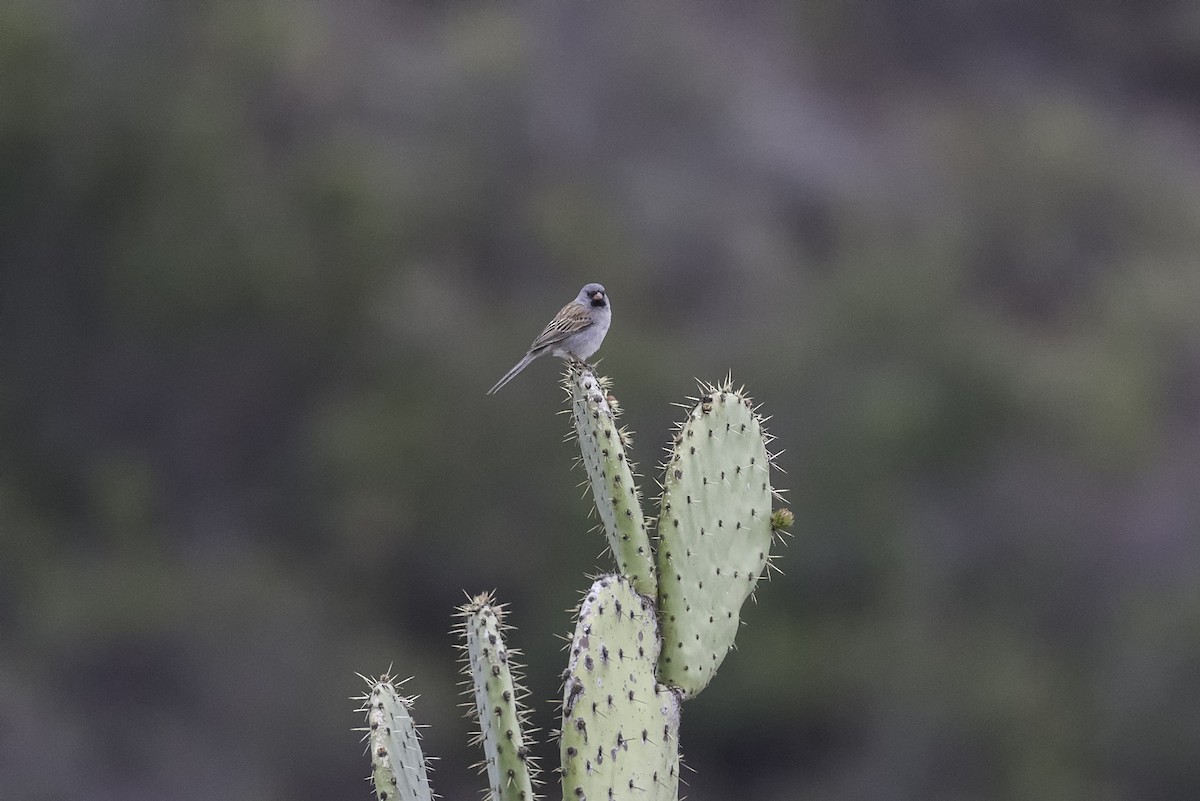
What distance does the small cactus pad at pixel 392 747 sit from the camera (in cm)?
337

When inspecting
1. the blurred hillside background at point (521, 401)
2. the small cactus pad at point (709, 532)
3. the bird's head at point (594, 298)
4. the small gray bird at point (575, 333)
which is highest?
the blurred hillside background at point (521, 401)

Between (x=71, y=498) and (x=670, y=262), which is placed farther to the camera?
(x=670, y=262)

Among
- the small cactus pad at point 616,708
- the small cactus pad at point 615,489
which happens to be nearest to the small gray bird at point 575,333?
the small cactus pad at point 615,489

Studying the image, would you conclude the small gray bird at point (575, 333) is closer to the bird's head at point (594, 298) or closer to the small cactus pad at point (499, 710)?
the bird's head at point (594, 298)

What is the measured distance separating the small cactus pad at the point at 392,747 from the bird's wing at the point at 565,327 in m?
3.23

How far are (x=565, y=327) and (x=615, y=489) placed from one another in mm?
3066

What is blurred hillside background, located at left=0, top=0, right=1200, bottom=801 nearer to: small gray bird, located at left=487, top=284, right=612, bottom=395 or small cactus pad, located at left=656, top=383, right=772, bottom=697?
small gray bird, located at left=487, top=284, right=612, bottom=395

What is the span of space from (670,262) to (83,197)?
9255 mm

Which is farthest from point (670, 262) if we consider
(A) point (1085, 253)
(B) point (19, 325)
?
(B) point (19, 325)

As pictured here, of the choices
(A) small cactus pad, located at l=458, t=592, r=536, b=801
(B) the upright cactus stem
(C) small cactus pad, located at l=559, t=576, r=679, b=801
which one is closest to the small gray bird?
(B) the upright cactus stem

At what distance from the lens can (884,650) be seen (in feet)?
70.6

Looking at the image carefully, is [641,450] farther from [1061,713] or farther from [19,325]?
[19,325]

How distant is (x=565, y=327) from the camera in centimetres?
672

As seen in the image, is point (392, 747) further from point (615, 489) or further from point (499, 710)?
point (615, 489)
